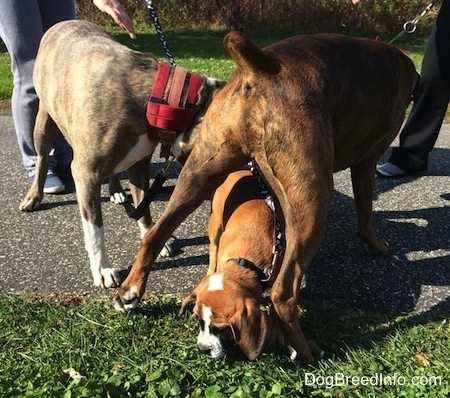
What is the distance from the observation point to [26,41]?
424cm

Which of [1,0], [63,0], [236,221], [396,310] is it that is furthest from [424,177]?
[1,0]

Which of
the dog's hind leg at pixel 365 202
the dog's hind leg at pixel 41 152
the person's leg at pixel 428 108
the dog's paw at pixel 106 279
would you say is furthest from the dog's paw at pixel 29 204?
the person's leg at pixel 428 108

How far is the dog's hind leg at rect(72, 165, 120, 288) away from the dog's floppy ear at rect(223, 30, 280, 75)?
1243 mm

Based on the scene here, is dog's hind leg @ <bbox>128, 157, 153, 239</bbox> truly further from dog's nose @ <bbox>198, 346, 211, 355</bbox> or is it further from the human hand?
dog's nose @ <bbox>198, 346, 211, 355</bbox>

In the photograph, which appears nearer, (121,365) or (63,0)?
(121,365)

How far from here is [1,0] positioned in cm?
407

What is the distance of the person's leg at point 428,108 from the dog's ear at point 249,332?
2965 millimetres

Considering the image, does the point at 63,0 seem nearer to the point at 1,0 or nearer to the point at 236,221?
the point at 1,0

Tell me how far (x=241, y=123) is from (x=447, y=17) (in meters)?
2.92

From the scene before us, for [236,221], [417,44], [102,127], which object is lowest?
[417,44]

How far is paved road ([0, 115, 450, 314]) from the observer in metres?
3.53

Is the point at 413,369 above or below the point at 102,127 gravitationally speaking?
below

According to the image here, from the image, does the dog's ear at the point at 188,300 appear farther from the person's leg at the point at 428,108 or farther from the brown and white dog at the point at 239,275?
the person's leg at the point at 428,108

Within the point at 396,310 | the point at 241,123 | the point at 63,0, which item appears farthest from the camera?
the point at 63,0
